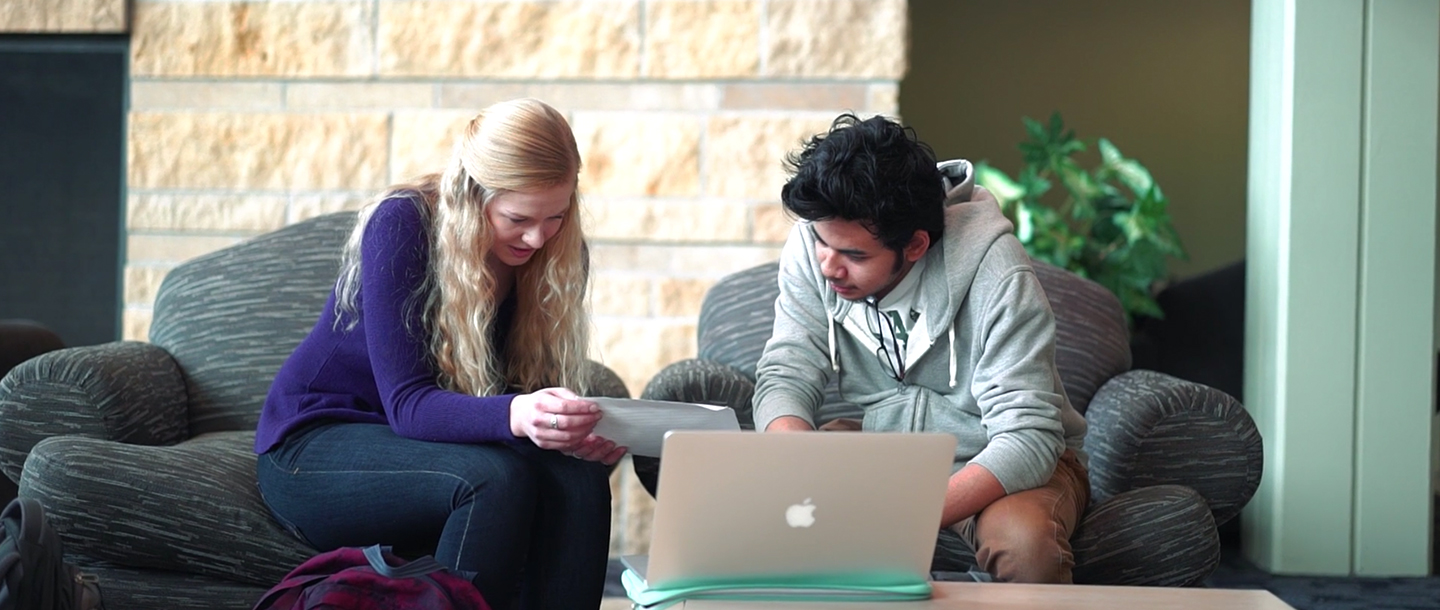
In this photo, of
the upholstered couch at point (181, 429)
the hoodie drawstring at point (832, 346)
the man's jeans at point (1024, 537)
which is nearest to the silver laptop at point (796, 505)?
the man's jeans at point (1024, 537)

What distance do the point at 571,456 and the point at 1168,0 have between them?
3.89 meters

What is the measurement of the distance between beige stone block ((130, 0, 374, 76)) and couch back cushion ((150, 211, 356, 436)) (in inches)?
25.4

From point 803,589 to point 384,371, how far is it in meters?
0.72

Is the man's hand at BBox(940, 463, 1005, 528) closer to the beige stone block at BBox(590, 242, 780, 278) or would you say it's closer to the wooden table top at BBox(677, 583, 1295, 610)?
the wooden table top at BBox(677, 583, 1295, 610)

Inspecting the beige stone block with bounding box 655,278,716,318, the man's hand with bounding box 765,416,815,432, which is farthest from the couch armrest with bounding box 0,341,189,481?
the beige stone block with bounding box 655,278,716,318

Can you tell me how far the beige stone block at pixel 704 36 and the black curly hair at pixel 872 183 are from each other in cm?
121

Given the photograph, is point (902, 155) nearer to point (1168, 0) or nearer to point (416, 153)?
point (416, 153)

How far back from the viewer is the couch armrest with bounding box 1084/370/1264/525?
2.07 metres

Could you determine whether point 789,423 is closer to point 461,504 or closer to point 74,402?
point 461,504

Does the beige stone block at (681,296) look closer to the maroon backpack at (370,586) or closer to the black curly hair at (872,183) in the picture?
the black curly hair at (872,183)

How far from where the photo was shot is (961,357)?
198cm

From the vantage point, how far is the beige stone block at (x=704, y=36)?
10.0 feet

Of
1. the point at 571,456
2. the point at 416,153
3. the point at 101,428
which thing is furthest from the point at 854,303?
the point at 416,153

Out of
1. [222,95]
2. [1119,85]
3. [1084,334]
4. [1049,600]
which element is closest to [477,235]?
→ [1049,600]
